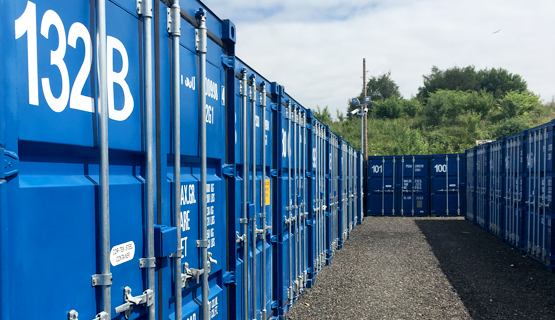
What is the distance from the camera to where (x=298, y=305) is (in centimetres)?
704

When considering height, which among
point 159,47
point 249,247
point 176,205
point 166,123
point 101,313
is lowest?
point 249,247

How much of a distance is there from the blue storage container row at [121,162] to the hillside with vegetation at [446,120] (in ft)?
121

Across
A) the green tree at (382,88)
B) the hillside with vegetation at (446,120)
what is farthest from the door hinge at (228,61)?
the green tree at (382,88)

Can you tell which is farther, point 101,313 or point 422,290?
point 422,290

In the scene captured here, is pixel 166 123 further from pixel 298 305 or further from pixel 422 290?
pixel 422 290

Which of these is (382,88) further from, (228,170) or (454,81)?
(228,170)

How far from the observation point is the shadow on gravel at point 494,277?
692 cm

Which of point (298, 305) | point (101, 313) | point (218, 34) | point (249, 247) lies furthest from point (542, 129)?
point (101, 313)

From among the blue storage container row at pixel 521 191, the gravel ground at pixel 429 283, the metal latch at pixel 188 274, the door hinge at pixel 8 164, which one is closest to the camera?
the door hinge at pixel 8 164

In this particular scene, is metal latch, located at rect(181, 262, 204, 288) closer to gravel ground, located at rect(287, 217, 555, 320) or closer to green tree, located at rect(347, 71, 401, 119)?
gravel ground, located at rect(287, 217, 555, 320)

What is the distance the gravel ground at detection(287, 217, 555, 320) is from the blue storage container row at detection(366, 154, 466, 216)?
23.9 ft

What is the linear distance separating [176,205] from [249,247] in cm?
209

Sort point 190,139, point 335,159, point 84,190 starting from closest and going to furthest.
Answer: point 84,190
point 190,139
point 335,159

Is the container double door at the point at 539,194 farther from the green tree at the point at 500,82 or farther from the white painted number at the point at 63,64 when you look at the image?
the green tree at the point at 500,82
